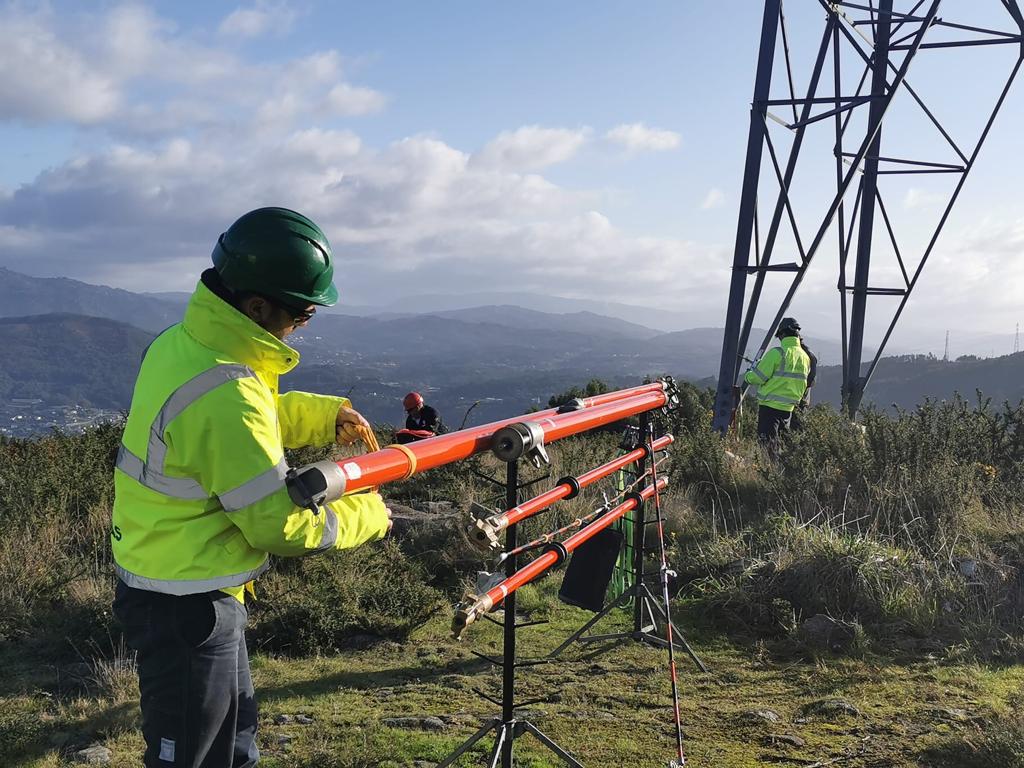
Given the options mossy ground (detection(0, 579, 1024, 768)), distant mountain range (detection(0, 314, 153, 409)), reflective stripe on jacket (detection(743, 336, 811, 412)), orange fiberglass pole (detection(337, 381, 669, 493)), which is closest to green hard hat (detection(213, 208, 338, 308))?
orange fiberglass pole (detection(337, 381, 669, 493))

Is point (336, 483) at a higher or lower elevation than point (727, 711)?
higher

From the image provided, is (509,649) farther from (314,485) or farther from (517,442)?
(314,485)

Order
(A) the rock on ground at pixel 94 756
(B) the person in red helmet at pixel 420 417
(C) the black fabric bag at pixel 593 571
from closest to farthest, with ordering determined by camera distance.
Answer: (A) the rock on ground at pixel 94 756, (C) the black fabric bag at pixel 593 571, (B) the person in red helmet at pixel 420 417

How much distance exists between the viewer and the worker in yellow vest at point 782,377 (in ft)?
34.1

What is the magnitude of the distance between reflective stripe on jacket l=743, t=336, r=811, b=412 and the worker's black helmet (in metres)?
0.08

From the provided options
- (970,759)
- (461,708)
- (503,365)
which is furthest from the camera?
(503,365)

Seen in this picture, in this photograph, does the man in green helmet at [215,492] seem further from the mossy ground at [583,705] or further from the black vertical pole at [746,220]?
the black vertical pole at [746,220]

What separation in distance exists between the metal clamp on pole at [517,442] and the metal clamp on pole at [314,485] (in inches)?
28.9

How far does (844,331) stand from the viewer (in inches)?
505

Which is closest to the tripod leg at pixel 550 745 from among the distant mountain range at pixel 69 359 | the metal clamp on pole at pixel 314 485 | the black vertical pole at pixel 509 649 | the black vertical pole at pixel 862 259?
the black vertical pole at pixel 509 649

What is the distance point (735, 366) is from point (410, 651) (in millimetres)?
7592

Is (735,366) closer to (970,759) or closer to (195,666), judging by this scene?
(970,759)

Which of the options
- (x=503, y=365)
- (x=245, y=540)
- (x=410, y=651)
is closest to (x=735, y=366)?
(x=410, y=651)

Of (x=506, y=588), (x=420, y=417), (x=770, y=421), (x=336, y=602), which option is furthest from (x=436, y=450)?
(x=770, y=421)
